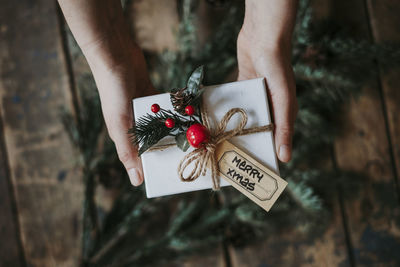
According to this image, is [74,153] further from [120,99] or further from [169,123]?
[169,123]

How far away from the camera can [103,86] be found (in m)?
0.96

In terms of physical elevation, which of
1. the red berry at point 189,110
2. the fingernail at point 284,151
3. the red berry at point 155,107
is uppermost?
the red berry at point 155,107

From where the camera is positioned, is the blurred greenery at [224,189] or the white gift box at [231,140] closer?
the white gift box at [231,140]

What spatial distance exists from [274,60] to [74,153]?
1.01 meters

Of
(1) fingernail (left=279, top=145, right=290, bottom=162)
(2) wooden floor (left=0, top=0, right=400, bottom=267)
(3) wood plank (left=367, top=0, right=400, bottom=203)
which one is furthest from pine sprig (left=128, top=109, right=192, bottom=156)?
(3) wood plank (left=367, top=0, right=400, bottom=203)

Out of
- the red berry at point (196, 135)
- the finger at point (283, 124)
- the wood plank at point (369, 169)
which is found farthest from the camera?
the wood plank at point (369, 169)

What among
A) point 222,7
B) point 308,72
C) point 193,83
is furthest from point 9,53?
point 308,72

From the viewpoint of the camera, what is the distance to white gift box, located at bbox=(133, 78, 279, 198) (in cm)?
85

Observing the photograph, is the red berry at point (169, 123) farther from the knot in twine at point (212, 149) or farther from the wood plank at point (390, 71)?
the wood plank at point (390, 71)

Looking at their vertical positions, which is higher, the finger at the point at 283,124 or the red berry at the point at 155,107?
Answer: the red berry at the point at 155,107

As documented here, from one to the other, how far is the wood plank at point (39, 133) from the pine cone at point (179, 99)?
0.87 m

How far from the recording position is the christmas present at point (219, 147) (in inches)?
32.8

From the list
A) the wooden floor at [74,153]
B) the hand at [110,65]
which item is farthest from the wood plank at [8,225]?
the hand at [110,65]

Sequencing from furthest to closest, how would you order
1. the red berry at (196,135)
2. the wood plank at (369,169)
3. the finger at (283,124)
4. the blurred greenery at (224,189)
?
the wood plank at (369,169), the blurred greenery at (224,189), the finger at (283,124), the red berry at (196,135)
